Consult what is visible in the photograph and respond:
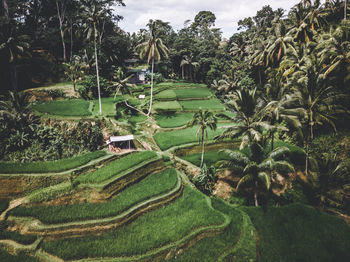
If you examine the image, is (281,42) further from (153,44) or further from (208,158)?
(208,158)

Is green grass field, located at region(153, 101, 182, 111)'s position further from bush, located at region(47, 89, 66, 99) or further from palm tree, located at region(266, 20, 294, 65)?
palm tree, located at region(266, 20, 294, 65)

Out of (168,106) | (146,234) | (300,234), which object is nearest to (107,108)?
(168,106)

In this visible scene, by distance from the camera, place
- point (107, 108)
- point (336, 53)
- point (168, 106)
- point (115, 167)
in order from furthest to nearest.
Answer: point (168, 106) → point (107, 108) → point (336, 53) → point (115, 167)

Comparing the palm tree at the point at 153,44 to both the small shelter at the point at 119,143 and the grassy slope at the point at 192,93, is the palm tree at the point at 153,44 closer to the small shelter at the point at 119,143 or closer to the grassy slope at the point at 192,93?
the small shelter at the point at 119,143

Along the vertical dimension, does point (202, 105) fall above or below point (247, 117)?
below

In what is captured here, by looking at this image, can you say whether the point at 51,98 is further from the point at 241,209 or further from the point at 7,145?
the point at 241,209

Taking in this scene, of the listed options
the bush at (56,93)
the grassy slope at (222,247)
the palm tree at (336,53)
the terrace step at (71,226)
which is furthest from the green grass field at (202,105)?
the terrace step at (71,226)

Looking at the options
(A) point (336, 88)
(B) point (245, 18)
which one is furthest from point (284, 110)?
(B) point (245, 18)
